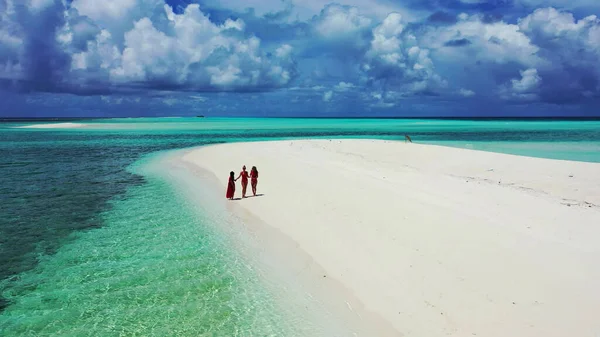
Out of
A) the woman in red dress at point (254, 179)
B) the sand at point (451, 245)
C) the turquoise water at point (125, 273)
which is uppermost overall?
the woman in red dress at point (254, 179)

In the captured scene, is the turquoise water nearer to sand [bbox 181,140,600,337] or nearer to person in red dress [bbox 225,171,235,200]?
person in red dress [bbox 225,171,235,200]

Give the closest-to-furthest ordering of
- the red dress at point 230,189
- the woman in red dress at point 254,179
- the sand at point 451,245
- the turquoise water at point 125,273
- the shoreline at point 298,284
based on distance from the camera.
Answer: the sand at point 451,245
the shoreline at point 298,284
the turquoise water at point 125,273
the red dress at point 230,189
the woman in red dress at point 254,179

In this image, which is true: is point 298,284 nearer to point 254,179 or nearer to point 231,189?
point 231,189

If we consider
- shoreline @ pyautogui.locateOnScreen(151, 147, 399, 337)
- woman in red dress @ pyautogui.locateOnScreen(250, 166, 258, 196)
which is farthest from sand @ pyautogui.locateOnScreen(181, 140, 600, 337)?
woman in red dress @ pyautogui.locateOnScreen(250, 166, 258, 196)

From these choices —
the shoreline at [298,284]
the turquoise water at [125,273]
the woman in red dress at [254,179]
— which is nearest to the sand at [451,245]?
the shoreline at [298,284]

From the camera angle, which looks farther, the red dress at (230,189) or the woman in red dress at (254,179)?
the woman in red dress at (254,179)

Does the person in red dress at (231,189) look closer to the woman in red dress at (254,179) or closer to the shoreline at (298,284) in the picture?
the woman in red dress at (254,179)

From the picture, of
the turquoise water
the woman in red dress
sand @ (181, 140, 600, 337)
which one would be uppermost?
the woman in red dress

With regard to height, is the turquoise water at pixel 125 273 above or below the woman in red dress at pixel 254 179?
below

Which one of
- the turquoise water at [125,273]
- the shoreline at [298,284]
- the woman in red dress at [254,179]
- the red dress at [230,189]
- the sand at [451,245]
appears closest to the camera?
the sand at [451,245]
